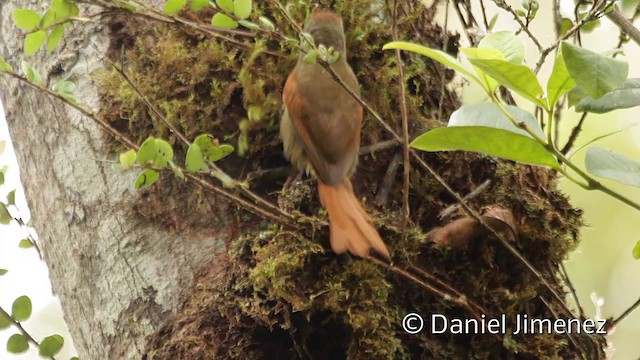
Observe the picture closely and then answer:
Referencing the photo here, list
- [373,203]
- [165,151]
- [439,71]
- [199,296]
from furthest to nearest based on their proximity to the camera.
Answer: [439,71] < [373,203] < [199,296] < [165,151]

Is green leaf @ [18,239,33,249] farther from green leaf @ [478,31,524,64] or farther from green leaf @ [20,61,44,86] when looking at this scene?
green leaf @ [478,31,524,64]

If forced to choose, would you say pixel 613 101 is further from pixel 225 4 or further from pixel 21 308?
pixel 21 308

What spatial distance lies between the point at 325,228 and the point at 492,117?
51cm

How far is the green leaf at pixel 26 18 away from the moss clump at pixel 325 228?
0.42 meters

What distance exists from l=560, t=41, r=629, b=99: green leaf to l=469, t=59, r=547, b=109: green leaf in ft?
0.26

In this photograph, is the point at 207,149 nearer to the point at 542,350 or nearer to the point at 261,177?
the point at 261,177

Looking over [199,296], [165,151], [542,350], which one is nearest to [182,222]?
[199,296]

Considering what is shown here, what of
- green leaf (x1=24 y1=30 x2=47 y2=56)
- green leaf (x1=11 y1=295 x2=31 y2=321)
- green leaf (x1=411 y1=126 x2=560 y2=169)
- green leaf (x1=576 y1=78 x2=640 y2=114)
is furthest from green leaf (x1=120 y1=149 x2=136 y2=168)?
green leaf (x1=576 y1=78 x2=640 y2=114)

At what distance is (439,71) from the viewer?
7.17 ft

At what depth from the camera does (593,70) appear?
1051 millimetres

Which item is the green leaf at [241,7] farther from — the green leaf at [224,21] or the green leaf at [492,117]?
the green leaf at [492,117]

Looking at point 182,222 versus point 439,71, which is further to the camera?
point 439,71

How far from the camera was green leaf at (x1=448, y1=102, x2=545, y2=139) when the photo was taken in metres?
1.30

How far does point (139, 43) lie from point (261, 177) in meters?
0.47
